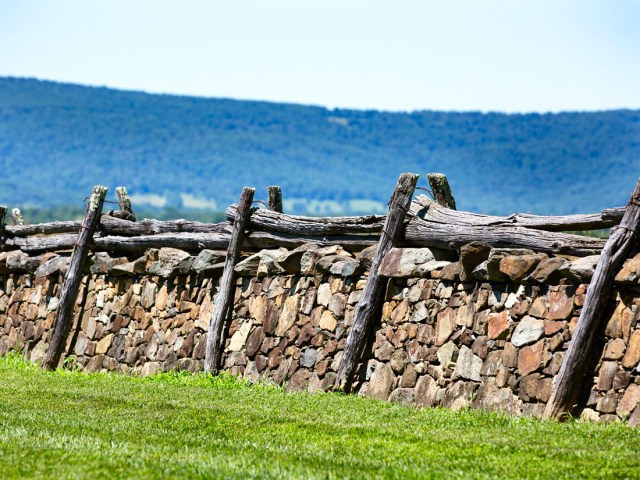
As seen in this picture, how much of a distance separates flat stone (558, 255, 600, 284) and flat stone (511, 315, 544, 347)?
1.83 ft

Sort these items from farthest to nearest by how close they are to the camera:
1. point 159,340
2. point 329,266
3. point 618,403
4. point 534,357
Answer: point 159,340 → point 329,266 → point 534,357 → point 618,403

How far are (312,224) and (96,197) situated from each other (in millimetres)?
4744

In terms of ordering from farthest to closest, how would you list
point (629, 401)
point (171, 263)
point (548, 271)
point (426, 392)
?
point (171, 263), point (426, 392), point (548, 271), point (629, 401)

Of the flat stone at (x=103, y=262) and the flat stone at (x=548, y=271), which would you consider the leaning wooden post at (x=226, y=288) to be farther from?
the flat stone at (x=548, y=271)

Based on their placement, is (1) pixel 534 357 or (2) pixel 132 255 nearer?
(1) pixel 534 357

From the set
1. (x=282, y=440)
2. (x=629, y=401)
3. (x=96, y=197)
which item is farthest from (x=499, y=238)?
(x=96, y=197)

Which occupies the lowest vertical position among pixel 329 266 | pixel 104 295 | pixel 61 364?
pixel 61 364

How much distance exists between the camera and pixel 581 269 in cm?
988

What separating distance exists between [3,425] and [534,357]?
4718 millimetres

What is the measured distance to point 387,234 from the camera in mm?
12500

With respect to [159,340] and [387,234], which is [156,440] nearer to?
[387,234]

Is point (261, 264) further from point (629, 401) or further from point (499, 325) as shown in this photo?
point (629, 401)

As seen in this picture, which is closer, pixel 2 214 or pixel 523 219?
pixel 523 219

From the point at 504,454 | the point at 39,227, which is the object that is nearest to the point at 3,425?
the point at 504,454
